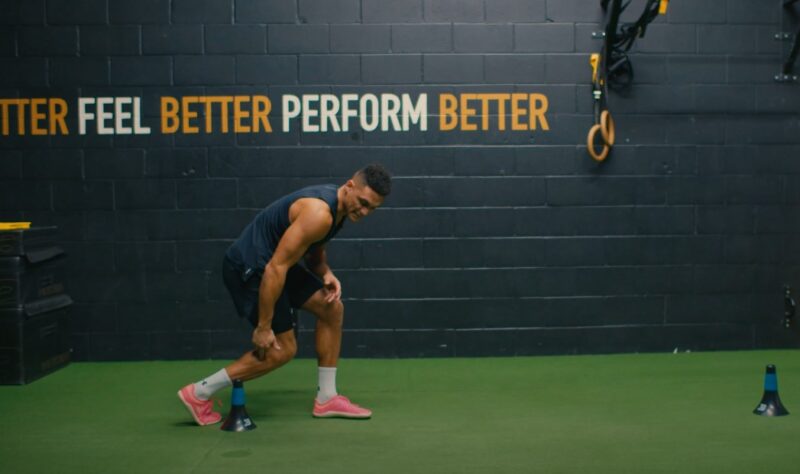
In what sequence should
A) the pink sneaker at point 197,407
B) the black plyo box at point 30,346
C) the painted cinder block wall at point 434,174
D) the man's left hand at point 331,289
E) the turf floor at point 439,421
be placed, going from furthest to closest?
the painted cinder block wall at point 434,174 < the black plyo box at point 30,346 < the man's left hand at point 331,289 < the pink sneaker at point 197,407 < the turf floor at point 439,421

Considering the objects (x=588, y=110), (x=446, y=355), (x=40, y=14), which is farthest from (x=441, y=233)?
(x=40, y=14)

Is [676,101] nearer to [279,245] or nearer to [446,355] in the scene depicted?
[446,355]

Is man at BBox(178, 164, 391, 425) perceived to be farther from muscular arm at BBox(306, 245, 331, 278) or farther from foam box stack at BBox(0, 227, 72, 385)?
foam box stack at BBox(0, 227, 72, 385)

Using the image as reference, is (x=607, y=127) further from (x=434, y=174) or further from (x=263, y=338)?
(x=263, y=338)

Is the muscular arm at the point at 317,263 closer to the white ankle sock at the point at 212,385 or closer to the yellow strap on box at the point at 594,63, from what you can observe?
the white ankle sock at the point at 212,385

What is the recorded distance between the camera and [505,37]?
6117 millimetres

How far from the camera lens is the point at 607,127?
603cm

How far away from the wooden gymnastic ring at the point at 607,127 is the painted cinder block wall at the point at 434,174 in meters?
0.19

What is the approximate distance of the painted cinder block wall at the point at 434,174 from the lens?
607 cm

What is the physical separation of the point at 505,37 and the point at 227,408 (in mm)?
3119

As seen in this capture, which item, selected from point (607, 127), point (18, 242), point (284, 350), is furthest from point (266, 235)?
point (607, 127)

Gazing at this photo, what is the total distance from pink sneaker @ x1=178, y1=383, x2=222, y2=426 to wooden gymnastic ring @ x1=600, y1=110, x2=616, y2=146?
10.3ft

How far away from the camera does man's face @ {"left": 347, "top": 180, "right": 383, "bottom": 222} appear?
4102mm

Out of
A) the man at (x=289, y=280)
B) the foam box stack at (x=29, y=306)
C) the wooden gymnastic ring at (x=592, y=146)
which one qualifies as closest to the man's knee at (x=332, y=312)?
the man at (x=289, y=280)
